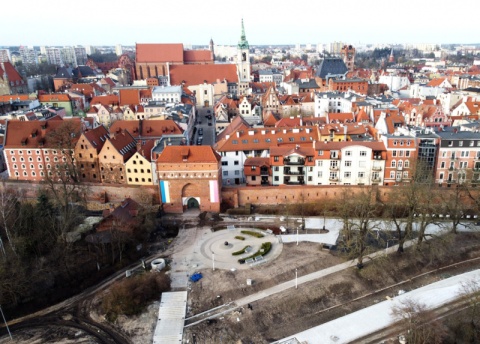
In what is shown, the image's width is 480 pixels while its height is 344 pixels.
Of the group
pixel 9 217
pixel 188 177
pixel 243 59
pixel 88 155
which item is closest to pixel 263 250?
pixel 188 177

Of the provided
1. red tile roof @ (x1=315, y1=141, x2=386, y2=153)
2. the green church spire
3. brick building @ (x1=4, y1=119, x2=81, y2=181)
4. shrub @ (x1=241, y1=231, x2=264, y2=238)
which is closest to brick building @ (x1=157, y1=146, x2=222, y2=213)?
shrub @ (x1=241, y1=231, x2=264, y2=238)

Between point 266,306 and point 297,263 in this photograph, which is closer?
point 266,306

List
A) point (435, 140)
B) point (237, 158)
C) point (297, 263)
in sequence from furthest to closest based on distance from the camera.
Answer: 1. point (237, 158)
2. point (435, 140)
3. point (297, 263)

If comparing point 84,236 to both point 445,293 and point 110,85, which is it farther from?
point 110,85

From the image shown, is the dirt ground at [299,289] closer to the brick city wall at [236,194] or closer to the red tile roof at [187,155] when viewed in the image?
the brick city wall at [236,194]

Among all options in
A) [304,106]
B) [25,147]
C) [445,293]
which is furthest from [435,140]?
[25,147]

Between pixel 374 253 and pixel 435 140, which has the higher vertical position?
pixel 435 140
